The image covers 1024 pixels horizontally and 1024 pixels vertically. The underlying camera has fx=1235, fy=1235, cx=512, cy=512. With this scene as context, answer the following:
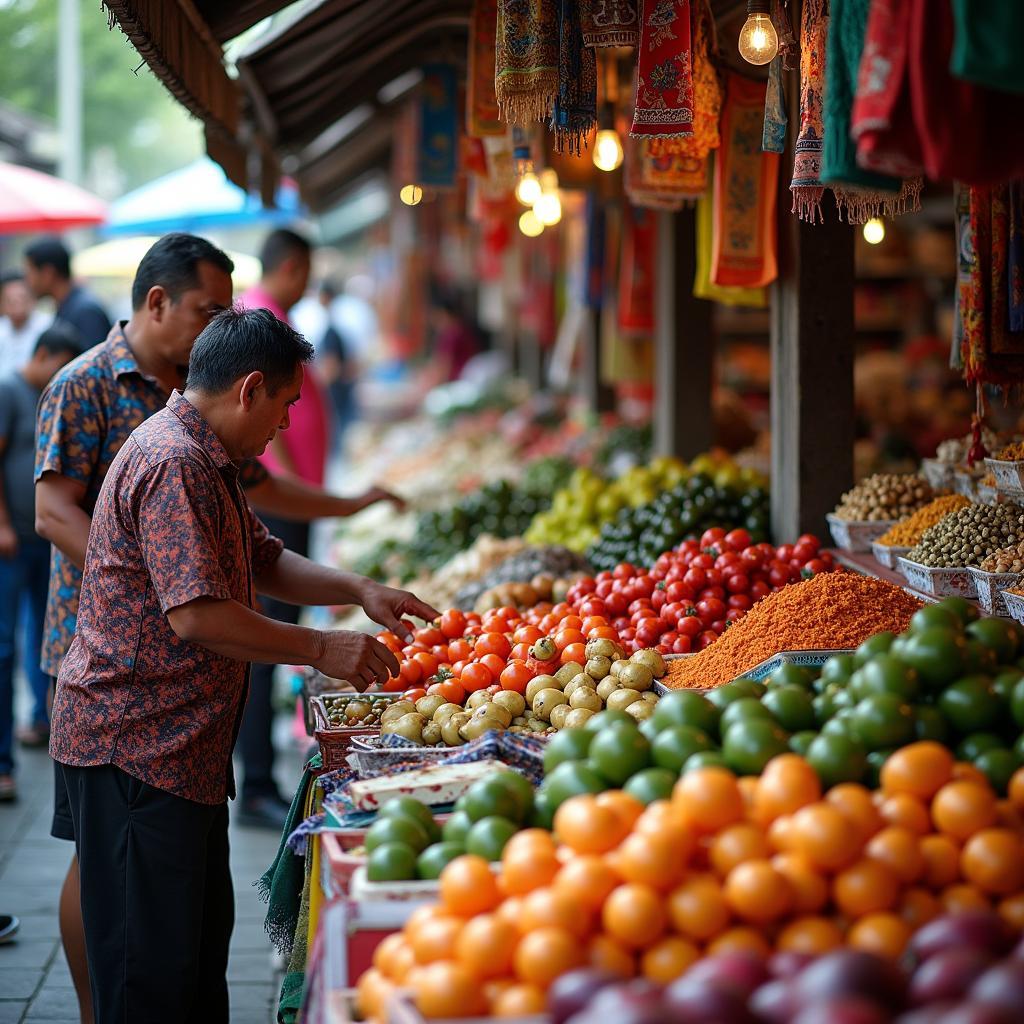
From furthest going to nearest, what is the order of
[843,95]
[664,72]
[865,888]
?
[664,72] → [843,95] → [865,888]

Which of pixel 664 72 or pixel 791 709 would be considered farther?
pixel 664 72

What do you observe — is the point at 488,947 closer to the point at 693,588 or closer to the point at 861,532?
the point at 693,588

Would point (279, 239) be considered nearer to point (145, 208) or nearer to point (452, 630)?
point (452, 630)

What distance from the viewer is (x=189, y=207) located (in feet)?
32.0

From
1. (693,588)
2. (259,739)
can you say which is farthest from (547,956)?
(259,739)

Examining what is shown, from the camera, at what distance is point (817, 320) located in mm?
5051

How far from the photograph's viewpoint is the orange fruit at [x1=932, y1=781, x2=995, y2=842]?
201 centimetres

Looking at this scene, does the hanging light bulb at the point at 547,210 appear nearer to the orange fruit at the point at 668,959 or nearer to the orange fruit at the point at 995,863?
the orange fruit at the point at 995,863

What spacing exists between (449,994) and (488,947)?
96mm

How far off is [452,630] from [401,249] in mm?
13164

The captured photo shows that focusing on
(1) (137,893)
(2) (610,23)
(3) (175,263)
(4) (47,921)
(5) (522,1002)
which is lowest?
(4) (47,921)

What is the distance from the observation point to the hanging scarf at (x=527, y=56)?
3859mm

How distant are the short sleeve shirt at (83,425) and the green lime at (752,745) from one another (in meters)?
2.07

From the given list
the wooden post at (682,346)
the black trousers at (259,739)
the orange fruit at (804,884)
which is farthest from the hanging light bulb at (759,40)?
the black trousers at (259,739)
